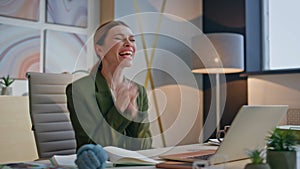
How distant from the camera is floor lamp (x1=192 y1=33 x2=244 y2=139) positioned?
10.8 feet

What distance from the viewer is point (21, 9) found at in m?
3.13

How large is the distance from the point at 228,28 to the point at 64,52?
5.27ft

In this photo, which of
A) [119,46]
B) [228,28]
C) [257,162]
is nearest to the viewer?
[257,162]

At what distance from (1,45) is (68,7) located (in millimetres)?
686

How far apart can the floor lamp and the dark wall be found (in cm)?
34

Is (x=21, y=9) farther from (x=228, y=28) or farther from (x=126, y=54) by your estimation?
(x=228, y=28)

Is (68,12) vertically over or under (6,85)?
over

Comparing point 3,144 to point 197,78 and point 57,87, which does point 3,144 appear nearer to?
point 57,87

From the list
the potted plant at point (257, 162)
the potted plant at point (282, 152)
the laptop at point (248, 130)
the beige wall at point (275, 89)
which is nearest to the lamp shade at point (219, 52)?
the beige wall at point (275, 89)

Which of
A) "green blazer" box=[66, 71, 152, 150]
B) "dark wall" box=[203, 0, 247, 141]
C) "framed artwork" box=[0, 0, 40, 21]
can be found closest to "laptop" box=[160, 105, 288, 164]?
"green blazer" box=[66, 71, 152, 150]

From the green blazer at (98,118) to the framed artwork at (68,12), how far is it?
162 centimetres

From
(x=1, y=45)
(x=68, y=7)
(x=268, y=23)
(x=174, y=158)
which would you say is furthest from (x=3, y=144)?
(x=268, y=23)

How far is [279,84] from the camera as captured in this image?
10.9 ft

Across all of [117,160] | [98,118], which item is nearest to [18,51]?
[98,118]
